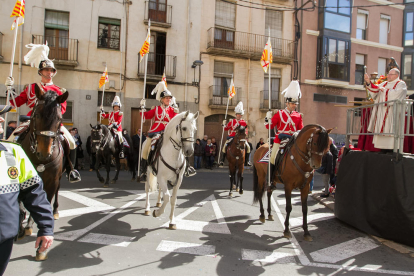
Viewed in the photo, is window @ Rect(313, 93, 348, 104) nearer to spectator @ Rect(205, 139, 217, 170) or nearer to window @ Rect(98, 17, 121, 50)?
spectator @ Rect(205, 139, 217, 170)

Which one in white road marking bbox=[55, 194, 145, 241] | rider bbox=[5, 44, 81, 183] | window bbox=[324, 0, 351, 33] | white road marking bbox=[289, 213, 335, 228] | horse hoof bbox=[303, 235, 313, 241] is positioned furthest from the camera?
window bbox=[324, 0, 351, 33]

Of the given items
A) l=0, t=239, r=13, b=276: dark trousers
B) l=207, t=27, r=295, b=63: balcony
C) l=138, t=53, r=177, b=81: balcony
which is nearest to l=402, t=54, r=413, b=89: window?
l=207, t=27, r=295, b=63: balcony

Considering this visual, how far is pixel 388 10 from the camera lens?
24.5 m

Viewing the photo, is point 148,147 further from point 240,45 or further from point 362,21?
point 362,21

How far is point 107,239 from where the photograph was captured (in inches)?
205

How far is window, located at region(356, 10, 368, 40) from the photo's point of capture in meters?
23.9

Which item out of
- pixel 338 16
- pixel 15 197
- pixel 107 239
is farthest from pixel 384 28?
pixel 15 197

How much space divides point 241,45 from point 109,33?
872cm

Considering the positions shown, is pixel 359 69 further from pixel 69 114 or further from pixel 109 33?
pixel 69 114

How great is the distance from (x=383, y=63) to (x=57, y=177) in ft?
86.3

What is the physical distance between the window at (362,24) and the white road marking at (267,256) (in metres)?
23.8

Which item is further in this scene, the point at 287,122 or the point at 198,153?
the point at 198,153

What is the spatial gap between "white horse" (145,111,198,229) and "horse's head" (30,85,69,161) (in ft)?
6.92

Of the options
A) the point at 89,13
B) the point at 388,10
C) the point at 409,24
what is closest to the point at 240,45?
the point at 89,13
